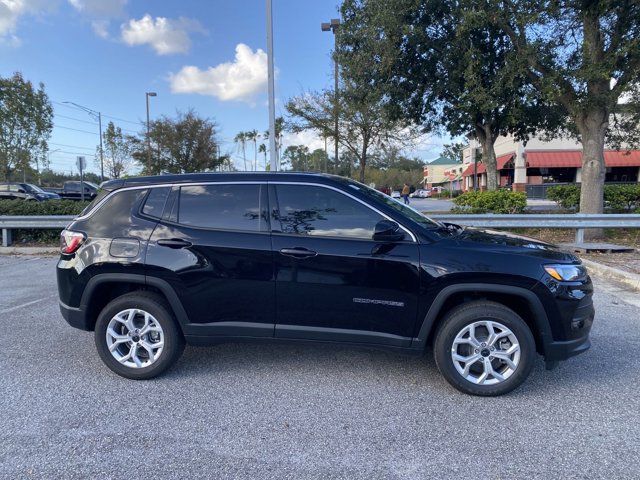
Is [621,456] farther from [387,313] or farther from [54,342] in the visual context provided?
[54,342]

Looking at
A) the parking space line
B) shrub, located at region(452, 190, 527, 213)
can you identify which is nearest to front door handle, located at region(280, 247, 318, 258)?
the parking space line

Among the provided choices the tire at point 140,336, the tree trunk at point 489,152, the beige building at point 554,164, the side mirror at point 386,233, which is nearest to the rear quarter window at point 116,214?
the tire at point 140,336

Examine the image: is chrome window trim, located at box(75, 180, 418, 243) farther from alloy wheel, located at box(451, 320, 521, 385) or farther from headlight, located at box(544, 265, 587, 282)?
headlight, located at box(544, 265, 587, 282)

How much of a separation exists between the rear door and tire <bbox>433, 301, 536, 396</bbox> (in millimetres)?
1448

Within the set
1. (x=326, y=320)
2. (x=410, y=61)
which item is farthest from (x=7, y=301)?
(x=410, y=61)

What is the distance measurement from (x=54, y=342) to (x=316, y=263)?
10.4 ft

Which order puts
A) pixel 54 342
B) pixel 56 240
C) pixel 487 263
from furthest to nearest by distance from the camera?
pixel 56 240, pixel 54 342, pixel 487 263

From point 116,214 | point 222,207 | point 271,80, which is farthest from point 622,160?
point 116,214

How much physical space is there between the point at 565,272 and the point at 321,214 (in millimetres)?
1974

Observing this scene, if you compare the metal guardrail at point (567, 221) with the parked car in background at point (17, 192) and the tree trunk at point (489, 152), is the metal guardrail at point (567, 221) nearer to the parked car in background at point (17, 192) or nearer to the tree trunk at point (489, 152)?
the tree trunk at point (489, 152)

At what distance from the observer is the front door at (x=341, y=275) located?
3414 mm

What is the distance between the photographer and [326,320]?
3.53 meters

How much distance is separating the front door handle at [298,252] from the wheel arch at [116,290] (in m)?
1.01

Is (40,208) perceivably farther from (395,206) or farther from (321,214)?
(395,206)
